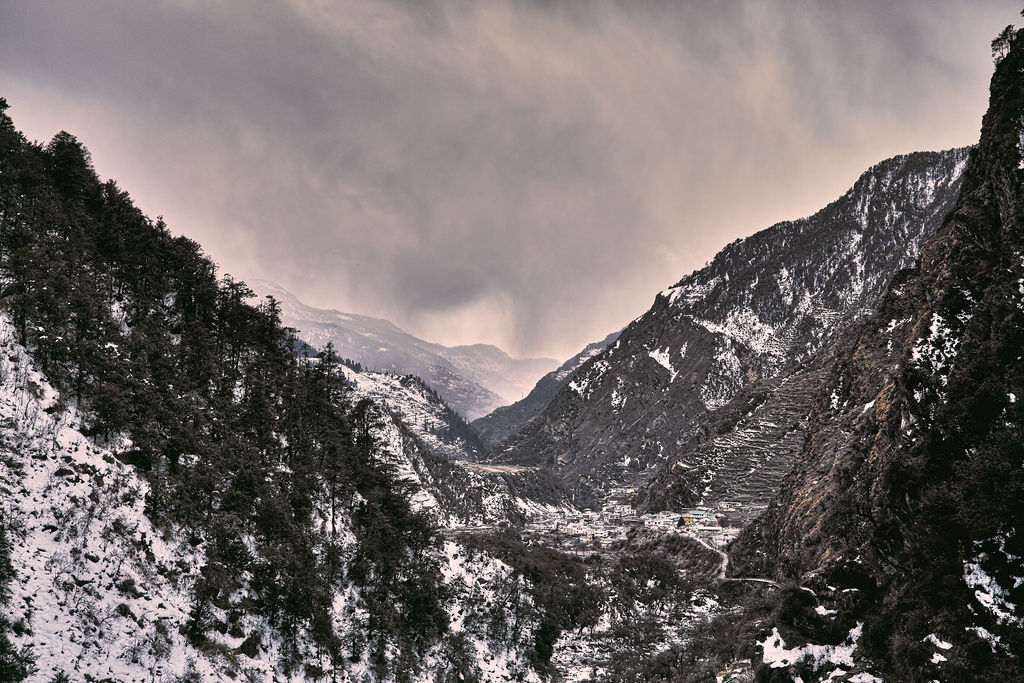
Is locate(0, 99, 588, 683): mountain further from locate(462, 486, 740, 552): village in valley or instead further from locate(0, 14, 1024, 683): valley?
locate(462, 486, 740, 552): village in valley

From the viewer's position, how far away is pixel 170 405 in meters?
29.1

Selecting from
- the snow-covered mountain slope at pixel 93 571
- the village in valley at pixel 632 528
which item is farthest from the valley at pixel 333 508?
the village in valley at pixel 632 528

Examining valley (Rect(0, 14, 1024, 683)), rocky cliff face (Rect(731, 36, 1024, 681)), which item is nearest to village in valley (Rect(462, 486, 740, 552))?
valley (Rect(0, 14, 1024, 683))

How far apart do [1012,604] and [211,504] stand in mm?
33545

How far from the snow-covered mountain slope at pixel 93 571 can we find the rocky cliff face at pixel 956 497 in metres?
24.3

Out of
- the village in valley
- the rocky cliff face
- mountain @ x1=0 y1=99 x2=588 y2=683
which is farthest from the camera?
the village in valley

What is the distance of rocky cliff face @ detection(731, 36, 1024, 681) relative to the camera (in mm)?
16109

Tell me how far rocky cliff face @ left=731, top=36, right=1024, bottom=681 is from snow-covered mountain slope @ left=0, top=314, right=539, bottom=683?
24.3 m

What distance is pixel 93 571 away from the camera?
18516mm

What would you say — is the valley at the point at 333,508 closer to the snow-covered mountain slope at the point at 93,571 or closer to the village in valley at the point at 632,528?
the snow-covered mountain slope at the point at 93,571

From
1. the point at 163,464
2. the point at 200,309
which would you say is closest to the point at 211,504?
the point at 163,464

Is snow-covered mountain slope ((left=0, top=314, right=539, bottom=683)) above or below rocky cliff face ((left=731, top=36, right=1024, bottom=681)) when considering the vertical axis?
below

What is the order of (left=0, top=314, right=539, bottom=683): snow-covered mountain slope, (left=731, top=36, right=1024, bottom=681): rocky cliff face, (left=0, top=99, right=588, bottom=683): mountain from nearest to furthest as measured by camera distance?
1. (left=731, top=36, right=1024, bottom=681): rocky cliff face
2. (left=0, top=314, right=539, bottom=683): snow-covered mountain slope
3. (left=0, top=99, right=588, bottom=683): mountain

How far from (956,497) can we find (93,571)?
31766mm
